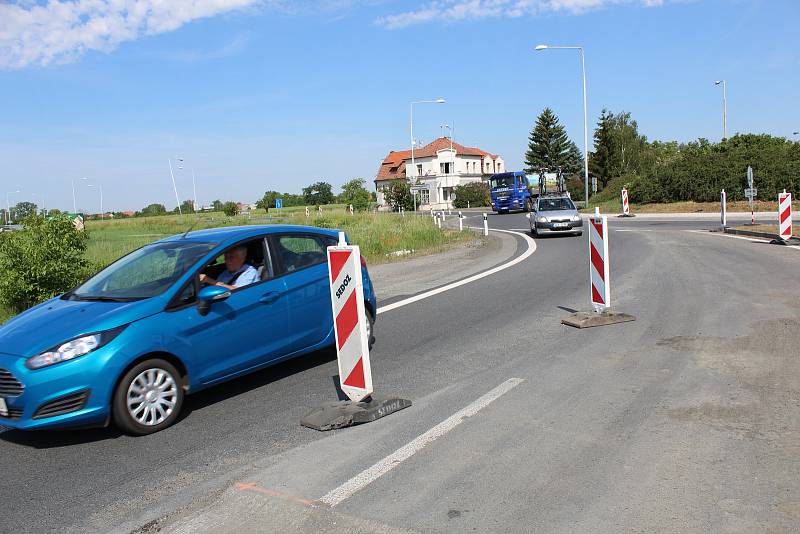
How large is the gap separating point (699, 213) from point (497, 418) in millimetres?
37197

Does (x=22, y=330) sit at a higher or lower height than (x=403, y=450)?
higher

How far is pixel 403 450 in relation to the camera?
4598 mm

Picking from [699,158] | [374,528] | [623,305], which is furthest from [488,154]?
[374,528]

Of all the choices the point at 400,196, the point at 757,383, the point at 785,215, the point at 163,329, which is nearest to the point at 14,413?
the point at 163,329

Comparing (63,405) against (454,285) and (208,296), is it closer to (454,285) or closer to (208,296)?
(208,296)

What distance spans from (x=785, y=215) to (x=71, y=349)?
60.2 ft

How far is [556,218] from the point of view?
2502cm

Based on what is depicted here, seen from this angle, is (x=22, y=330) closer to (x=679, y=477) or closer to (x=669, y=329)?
(x=679, y=477)

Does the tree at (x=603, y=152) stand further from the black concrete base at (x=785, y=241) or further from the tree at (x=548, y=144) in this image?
the black concrete base at (x=785, y=241)

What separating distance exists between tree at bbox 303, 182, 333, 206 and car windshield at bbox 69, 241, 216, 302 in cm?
13454

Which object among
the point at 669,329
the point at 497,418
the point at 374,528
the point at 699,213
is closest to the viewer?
the point at 374,528

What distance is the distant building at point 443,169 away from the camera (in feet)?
311

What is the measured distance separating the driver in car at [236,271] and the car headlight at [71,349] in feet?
4.36

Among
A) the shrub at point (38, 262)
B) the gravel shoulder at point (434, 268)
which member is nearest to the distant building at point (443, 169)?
the gravel shoulder at point (434, 268)
